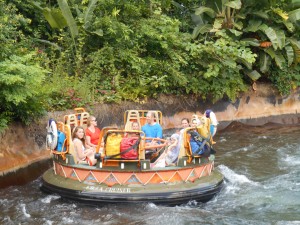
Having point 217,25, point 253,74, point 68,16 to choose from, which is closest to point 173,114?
point 217,25

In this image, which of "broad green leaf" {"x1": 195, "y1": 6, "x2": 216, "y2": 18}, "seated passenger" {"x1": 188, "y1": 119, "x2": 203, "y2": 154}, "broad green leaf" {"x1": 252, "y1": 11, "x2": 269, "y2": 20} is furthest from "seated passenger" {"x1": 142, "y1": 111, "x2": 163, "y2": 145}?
"broad green leaf" {"x1": 252, "y1": 11, "x2": 269, "y2": 20}

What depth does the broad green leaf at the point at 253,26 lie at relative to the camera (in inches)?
728

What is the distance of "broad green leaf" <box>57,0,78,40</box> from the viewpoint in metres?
14.5

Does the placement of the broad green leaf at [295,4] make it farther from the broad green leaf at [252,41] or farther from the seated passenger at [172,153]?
the seated passenger at [172,153]

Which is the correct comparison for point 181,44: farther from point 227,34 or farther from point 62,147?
point 62,147

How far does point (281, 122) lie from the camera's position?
1906cm

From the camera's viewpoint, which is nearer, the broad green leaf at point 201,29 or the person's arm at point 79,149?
the person's arm at point 79,149

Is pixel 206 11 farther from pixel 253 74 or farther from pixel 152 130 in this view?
Result: pixel 152 130

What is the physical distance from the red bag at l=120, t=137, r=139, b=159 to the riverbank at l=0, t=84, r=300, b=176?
128 inches

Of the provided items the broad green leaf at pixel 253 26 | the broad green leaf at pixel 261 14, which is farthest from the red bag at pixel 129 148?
the broad green leaf at pixel 261 14

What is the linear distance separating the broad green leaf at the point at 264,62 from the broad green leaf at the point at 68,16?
7.36 metres

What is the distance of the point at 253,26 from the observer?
61.2ft

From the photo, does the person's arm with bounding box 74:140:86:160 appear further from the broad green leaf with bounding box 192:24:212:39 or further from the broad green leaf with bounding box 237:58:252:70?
the broad green leaf with bounding box 237:58:252:70

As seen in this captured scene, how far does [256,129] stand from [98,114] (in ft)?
19.8
